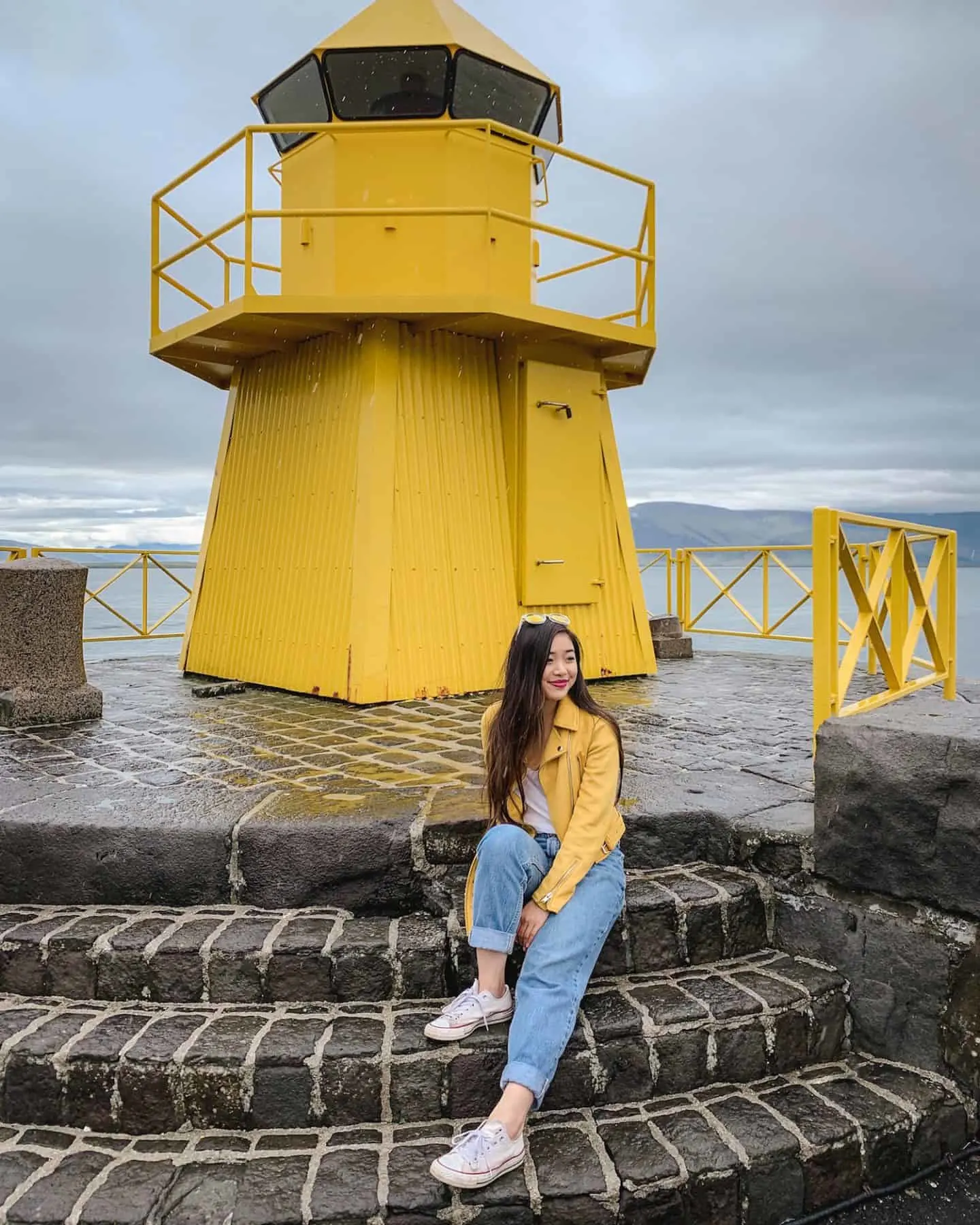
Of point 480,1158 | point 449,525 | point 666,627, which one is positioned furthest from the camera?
point 666,627

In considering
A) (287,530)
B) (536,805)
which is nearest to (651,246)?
(287,530)

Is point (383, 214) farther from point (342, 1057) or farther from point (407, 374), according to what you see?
point (342, 1057)

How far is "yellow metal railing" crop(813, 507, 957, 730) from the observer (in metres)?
3.93

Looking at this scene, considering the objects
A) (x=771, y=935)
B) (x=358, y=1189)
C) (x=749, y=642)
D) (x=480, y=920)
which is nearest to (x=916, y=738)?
(x=771, y=935)

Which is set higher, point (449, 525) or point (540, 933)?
point (449, 525)

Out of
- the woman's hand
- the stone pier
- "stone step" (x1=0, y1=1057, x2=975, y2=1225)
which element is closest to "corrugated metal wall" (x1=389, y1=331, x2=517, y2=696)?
the stone pier

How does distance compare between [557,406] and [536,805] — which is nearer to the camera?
[536,805]

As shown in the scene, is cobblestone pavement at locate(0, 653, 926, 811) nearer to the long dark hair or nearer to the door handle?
the long dark hair

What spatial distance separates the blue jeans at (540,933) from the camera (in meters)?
2.70

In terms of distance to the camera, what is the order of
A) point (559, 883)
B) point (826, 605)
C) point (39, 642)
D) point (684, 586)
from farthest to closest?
point (684, 586), point (39, 642), point (826, 605), point (559, 883)

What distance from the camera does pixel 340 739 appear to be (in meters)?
5.64

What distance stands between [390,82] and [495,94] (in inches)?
36.9

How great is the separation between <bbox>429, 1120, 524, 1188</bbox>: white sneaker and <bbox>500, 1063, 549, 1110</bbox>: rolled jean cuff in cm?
11

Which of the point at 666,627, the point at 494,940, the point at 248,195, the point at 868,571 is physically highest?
the point at 248,195
